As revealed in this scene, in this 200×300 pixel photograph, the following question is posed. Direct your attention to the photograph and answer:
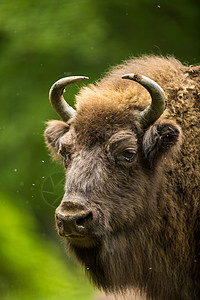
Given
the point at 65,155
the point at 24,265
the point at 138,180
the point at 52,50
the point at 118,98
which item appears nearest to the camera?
the point at 138,180

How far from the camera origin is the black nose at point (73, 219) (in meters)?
5.33

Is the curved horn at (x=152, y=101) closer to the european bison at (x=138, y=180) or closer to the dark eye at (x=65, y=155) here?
the european bison at (x=138, y=180)

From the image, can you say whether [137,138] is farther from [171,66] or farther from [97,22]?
[97,22]

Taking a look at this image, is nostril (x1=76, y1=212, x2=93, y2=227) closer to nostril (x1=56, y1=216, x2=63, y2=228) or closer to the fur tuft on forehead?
nostril (x1=56, y1=216, x2=63, y2=228)

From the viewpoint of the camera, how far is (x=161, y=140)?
19.1 feet

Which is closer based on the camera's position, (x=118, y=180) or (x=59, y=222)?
(x=59, y=222)

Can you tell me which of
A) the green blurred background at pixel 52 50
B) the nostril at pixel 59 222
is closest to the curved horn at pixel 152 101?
the nostril at pixel 59 222

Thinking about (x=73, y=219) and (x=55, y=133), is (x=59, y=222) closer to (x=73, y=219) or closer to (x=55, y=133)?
Answer: (x=73, y=219)

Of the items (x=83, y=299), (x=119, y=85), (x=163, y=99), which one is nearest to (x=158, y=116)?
(x=163, y=99)

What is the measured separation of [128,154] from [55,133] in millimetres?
894

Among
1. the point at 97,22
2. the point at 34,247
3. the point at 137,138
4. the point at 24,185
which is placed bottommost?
the point at 24,185

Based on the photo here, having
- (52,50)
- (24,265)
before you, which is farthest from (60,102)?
(52,50)

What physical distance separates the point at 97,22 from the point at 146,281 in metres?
3.97

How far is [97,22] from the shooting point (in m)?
9.10
